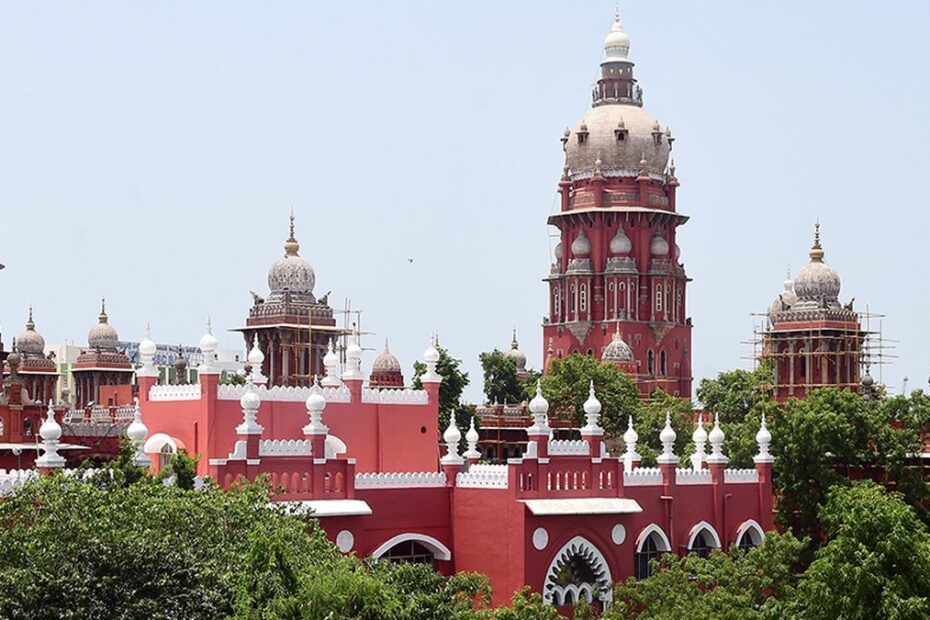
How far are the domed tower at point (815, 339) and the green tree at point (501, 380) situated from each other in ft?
33.6

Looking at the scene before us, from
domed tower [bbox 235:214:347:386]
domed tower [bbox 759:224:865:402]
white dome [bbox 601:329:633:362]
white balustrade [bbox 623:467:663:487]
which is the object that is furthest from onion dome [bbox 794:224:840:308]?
white balustrade [bbox 623:467:663:487]

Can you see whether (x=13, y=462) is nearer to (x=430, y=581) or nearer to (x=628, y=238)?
(x=430, y=581)

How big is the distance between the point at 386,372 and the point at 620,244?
11313mm

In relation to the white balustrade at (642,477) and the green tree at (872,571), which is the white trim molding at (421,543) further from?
the green tree at (872,571)

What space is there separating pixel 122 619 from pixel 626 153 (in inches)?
1933

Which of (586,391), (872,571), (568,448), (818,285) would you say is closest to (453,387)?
(586,391)

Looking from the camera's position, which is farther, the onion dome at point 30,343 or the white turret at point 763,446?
the onion dome at point 30,343

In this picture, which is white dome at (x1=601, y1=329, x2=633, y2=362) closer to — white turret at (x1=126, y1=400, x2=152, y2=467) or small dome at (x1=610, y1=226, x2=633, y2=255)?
small dome at (x1=610, y1=226, x2=633, y2=255)

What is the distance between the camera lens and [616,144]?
2753 inches

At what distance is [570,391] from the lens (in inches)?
2281

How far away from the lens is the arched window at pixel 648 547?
36.9 metres

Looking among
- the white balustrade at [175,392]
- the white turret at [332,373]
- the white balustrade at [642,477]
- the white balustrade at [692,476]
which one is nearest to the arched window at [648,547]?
the white balustrade at [642,477]

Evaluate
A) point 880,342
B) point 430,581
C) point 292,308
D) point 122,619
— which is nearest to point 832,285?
point 880,342

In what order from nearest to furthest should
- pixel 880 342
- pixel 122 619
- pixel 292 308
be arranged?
pixel 122 619 < pixel 292 308 < pixel 880 342
